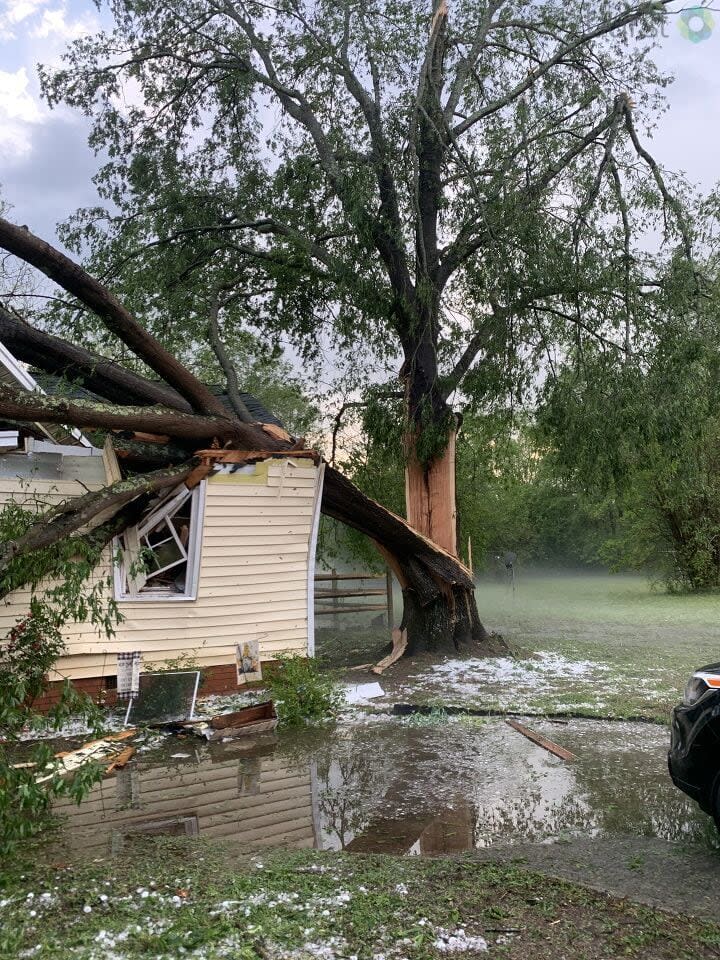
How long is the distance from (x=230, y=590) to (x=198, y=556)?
686 mm

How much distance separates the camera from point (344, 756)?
811 cm

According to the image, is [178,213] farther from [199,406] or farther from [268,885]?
[268,885]

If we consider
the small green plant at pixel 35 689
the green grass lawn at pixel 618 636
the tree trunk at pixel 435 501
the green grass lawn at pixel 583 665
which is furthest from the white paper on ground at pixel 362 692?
the tree trunk at pixel 435 501

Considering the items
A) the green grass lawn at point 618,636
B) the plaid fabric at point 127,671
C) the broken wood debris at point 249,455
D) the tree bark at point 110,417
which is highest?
the tree bark at point 110,417

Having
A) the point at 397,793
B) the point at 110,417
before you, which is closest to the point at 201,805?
the point at 397,793

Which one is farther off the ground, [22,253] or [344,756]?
[22,253]

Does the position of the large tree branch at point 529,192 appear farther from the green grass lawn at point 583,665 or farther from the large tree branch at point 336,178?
the green grass lawn at point 583,665

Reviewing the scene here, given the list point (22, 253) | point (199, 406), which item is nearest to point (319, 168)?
point (199, 406)

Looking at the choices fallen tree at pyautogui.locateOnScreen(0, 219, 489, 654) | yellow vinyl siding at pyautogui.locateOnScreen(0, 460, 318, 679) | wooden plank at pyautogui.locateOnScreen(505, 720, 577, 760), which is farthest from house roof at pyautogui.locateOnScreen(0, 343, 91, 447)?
wooden plank at pyautogui.locateOnScreen(505, 720, 577, 760)

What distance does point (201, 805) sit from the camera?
6641 mm

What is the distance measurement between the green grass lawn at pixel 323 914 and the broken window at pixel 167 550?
18.2 ft

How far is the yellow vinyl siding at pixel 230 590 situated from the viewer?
399 inches

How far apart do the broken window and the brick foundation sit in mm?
1050

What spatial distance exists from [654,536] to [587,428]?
14575mm
